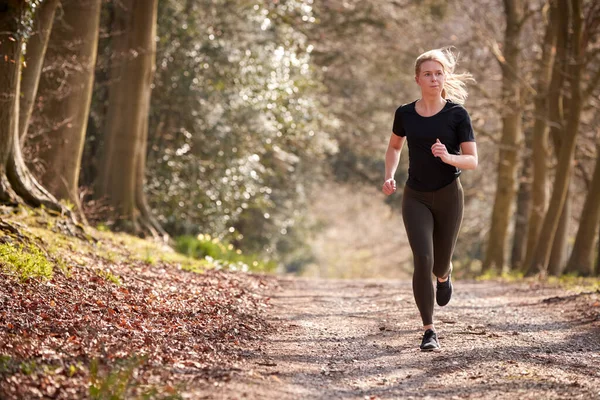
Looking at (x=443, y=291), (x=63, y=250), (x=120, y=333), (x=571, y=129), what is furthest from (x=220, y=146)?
(x=120, y=333)

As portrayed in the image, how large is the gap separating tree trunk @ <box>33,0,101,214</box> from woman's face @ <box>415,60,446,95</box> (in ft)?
24.8

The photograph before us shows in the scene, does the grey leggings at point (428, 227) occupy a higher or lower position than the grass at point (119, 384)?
higher

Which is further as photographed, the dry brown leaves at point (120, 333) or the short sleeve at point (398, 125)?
the short sleeve at point (398, 125)

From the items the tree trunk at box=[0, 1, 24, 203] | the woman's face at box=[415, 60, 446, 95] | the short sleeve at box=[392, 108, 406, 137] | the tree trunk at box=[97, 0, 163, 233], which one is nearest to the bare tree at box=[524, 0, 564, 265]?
the tree trunk at box=[97, 0, 163, 233]

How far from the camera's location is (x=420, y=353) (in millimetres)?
6805

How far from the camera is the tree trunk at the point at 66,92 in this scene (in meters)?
13.3

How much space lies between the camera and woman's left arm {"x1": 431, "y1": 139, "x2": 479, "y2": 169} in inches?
264

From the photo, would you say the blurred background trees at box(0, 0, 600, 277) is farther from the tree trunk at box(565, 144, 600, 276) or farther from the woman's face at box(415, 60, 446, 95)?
the woman's face at box(415, 60, 446, 95)

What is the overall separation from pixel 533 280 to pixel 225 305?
821cm

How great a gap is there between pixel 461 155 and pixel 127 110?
9623 mm

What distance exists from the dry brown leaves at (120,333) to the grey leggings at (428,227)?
4.68 ft

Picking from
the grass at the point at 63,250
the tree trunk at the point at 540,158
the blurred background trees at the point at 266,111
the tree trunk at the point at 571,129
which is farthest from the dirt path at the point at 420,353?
the tree trunk at the point at 540,158

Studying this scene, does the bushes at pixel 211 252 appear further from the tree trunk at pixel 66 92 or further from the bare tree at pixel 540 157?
the bare tree at pixel 540 157

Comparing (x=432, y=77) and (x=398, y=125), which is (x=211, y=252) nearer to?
(x=398, y=125)
